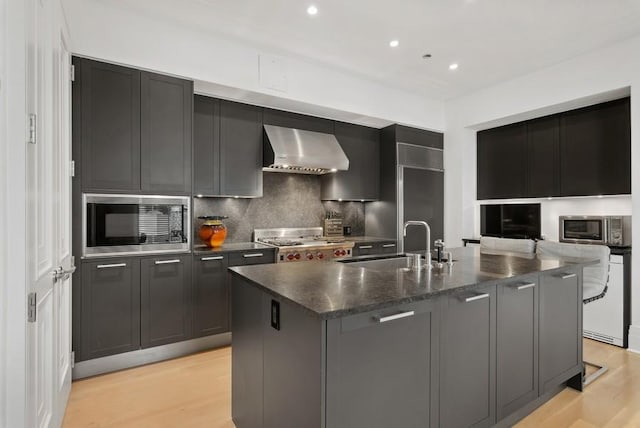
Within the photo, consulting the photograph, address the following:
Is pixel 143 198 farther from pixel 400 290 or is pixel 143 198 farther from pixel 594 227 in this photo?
pixel 594 227

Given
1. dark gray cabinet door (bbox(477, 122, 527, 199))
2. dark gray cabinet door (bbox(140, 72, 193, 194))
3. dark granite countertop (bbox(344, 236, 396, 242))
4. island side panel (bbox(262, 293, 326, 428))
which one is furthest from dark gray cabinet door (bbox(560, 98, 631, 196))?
dark gray cabinet door (bbox(140, 72, 193, 194))

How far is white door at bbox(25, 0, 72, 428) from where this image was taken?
53.4 inches

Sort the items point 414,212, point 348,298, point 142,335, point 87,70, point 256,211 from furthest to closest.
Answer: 1. point 414,212
2. point 256,211
3. point 142,335
4. point 87,70
5. point 348,298

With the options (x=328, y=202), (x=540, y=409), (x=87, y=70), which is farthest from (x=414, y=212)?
(x=87, y=70)

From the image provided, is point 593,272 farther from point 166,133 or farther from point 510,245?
point 166,133

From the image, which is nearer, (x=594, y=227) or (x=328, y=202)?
(x=594, y=227)

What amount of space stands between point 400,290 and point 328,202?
3.31 meters

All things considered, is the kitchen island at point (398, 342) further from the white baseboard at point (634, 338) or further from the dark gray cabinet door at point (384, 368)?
the white baseboard at point (634, 338)

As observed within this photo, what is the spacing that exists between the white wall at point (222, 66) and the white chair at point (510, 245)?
6.58ft

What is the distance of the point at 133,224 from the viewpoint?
114 inches

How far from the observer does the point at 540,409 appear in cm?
227

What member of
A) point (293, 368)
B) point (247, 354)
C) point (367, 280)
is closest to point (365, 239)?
point (367, 280)

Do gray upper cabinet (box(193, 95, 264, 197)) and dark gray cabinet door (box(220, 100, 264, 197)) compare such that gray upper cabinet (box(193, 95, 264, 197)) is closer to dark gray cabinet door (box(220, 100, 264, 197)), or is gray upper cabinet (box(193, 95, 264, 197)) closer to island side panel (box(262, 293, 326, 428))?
dark gray cabinet door (box(220, 100, 264, 197))

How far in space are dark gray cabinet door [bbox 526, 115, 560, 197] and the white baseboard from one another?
154cm
